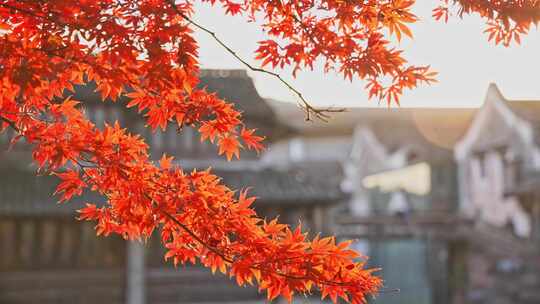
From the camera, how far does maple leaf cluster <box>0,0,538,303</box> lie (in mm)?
4227

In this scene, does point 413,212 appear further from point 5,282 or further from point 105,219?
point 105,219

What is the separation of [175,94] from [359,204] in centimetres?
3356

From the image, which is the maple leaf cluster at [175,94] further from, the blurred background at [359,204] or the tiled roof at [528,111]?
the tiled roof at [528,111]

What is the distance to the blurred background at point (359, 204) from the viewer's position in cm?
1661

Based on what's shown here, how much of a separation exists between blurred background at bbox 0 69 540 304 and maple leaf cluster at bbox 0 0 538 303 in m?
0.75

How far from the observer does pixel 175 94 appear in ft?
15.2

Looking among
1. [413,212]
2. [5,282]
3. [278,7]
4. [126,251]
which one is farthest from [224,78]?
[278,7]

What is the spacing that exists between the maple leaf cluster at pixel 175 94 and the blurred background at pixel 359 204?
2.46 ft

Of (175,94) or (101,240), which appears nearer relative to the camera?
(175,94)

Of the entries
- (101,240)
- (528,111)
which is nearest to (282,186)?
(101,240)

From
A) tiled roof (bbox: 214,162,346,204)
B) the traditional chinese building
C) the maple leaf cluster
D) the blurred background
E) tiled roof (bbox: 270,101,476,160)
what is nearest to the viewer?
the maple leaf cluster

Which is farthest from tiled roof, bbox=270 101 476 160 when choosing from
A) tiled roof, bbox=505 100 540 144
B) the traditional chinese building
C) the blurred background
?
the traditional chinese building

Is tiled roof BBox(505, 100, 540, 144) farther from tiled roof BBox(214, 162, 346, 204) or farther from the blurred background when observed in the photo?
tiled roof BBox(214, 162, 346, 204)

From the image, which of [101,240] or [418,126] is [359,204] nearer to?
[418,126]
